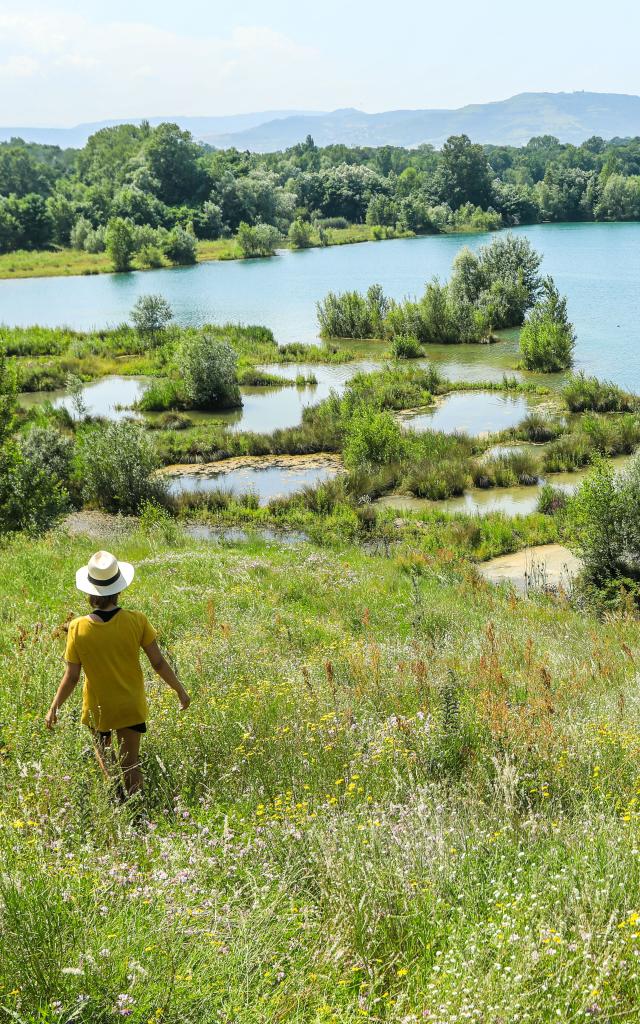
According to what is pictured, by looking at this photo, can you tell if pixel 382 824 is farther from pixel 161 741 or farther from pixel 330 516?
pixel 330 516

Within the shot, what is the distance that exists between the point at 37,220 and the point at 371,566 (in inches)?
3479

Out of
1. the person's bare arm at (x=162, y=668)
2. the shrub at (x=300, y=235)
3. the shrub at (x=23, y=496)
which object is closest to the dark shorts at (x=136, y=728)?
the person's bare arm at (x=162, y=668)

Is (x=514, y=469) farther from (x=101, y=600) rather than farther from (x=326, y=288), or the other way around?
(x=326, y=288)

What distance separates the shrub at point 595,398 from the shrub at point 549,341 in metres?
5.50

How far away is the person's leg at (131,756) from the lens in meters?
4.86

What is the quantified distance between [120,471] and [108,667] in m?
14.3

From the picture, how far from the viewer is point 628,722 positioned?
552cm

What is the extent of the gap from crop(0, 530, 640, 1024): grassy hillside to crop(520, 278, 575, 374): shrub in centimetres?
2571

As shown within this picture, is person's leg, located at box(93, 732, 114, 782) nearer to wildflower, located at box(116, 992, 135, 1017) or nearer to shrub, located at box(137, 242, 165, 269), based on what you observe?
wildflower, located at box(116, 992, 135, 1017)

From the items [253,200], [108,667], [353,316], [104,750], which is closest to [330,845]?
[104,750]

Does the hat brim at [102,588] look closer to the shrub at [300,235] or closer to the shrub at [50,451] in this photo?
the shrub at [50,451]

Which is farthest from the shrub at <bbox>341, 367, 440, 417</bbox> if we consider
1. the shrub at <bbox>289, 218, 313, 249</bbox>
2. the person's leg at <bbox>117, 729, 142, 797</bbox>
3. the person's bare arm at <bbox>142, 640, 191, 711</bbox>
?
the shrub at <bbox>289, 218, 313, 249</bbox>

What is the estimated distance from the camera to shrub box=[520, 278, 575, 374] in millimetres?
31673

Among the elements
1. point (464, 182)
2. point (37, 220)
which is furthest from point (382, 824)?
point (464, 182)
